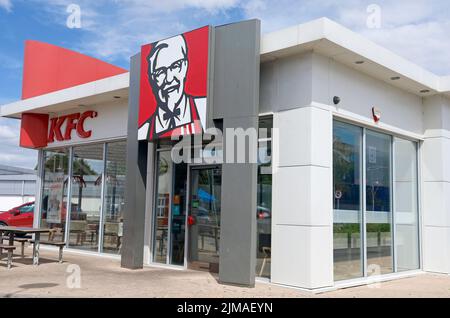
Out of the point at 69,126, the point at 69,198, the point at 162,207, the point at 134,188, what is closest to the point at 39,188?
the point at 69,198

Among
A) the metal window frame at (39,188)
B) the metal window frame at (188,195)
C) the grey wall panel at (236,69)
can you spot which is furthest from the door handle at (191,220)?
the metal window frame at (39,188)

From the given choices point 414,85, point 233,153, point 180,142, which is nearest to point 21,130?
point 180,142

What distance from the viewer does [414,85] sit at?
10.6m

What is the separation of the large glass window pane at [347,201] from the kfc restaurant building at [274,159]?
0.03 meters

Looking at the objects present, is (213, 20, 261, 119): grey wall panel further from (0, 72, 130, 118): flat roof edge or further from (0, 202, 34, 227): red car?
(0, 202, 34, 227): red car

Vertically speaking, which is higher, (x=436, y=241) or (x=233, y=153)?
(x=233, y=153)

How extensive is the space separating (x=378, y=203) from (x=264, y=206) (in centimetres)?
266

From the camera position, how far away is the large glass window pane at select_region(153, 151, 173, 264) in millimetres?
11219

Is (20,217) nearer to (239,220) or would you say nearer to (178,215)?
(178,215)

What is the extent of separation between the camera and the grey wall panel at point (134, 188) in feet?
34.4
